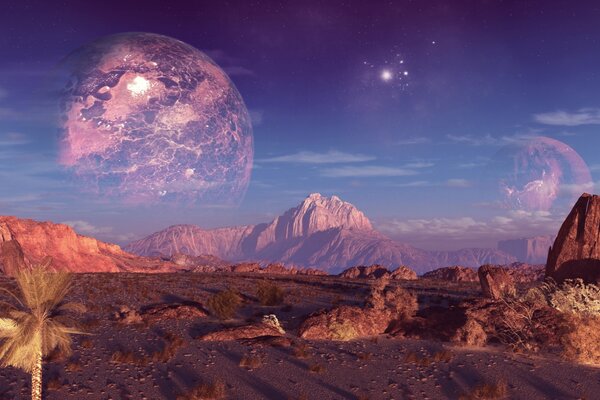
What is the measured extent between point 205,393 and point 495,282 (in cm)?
2261

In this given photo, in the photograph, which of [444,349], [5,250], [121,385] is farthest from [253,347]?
[5,250]

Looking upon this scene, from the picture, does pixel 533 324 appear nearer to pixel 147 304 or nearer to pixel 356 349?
pixel 356 349

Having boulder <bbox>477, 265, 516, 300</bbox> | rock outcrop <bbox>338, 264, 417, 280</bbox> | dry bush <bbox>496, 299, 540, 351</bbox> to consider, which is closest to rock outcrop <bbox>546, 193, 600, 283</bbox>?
boulder <bbox>477, 265, 516, 300</bbox>

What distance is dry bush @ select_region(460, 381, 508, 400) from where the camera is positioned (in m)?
14.8

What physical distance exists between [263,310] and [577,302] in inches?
704

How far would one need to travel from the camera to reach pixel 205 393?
14.8 m

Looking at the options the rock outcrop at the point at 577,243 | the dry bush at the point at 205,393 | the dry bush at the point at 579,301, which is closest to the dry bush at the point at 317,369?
the dry bush at the point at 205,393

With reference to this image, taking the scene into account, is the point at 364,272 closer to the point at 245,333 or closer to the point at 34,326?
the point at 245,333

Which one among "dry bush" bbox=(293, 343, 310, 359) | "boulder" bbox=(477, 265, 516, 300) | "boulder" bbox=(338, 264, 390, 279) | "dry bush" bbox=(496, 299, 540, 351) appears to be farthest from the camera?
"boulder" bbox=(338, 264, 390, 279)

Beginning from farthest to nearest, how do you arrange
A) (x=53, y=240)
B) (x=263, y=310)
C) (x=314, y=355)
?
(x=53, y=240) → (x=263, y=310) → (x=314, y=355)

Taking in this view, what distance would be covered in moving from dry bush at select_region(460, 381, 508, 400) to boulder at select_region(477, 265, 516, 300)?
15.4 metres

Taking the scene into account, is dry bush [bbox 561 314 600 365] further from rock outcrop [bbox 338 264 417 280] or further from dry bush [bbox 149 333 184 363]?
rock outcrop [bbox 338 264 417 280]

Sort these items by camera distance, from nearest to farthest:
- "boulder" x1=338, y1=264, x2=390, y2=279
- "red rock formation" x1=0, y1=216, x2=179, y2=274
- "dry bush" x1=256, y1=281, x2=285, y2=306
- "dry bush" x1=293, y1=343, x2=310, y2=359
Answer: "dry bush" x1=293, y1=343, x2=310, y2=359 → "dry bush" x1=256, y1=281, x2=285, y2=306 → "boulder" x1=338, y1=264, x2=390, y2=279 → "red rock formation" x1=0, y1=216, x2=179, y2=274

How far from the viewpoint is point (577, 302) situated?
876 inches
